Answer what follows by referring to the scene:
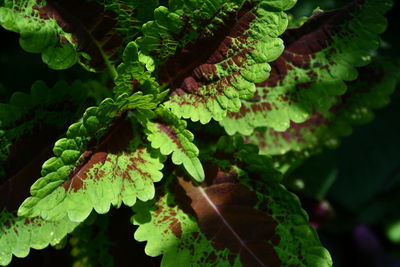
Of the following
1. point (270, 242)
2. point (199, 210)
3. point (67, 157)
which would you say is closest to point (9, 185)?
point (67, 157)

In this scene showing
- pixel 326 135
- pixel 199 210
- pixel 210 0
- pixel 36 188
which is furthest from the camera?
pixel 326 135

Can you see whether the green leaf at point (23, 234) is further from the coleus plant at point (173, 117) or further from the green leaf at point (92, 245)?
the green leaf at point (92, 245)

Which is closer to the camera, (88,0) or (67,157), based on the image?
(67,157)

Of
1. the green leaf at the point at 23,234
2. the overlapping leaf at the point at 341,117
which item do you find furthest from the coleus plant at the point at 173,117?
the overlapping leaf at the point at 341,117

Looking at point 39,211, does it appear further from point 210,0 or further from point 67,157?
point 210,0

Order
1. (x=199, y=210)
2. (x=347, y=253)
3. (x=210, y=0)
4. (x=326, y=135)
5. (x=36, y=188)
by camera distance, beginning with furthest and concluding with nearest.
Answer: (x=347, y=253) → (x=326, y=135) → (x=199, y=210) → (x=210, y=0) → (x=36, y=188)

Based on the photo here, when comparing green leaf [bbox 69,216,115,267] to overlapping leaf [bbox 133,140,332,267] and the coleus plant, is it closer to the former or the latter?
the coleus plant

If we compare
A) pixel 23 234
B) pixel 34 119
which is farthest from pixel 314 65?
pixel 23 234
